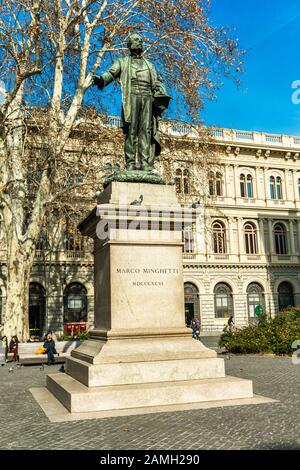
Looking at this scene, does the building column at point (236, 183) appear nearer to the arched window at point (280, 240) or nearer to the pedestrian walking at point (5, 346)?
the arched window at point (280, 240)

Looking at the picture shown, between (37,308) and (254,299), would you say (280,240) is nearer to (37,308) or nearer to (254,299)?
(254,299)

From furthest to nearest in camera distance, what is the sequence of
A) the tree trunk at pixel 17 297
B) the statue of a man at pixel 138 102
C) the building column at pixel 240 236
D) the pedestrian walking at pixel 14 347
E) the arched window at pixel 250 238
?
the arched window at pixel 250 238
the building column at pixel 240 236
the tree trunk at pixel 17 297
the pedestrian walking at pixel 14 347
the statue of a man at pixel 138 102

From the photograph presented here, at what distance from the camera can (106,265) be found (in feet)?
24.7

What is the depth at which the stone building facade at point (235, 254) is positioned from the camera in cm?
3475

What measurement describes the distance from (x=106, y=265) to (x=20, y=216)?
1481cm

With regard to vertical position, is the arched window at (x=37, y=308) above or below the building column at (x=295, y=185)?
below

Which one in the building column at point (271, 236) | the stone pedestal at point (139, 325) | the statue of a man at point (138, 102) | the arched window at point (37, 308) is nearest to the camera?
the stone pedestal at point (139, 325)

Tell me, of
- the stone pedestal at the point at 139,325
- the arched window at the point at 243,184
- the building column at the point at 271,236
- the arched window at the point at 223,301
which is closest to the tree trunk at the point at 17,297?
the stone pedestal at the point at 139,325

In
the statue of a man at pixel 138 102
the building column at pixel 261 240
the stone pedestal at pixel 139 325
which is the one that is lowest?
the stone pedestal at pixel 139 325

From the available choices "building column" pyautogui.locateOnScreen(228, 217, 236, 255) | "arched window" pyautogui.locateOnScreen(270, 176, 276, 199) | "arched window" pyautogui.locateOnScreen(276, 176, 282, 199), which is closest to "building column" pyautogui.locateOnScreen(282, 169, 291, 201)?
"arched window" pyautogui.locateOnScreen(276, 176, 282, 199)

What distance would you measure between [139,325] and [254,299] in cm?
3445

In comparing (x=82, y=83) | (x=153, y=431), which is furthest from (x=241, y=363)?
(x=82, y=83)

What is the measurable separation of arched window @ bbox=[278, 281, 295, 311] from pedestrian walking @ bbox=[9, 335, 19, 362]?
27.9 m

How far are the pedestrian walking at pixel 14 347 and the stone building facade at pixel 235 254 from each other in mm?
15264
